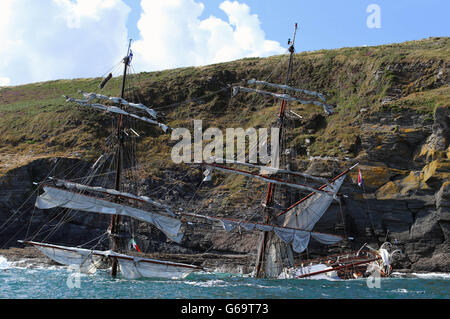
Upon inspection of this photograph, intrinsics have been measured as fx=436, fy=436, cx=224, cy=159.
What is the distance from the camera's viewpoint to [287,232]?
3697 cm

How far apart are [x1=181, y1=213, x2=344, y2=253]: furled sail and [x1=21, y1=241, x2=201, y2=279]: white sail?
19.3 feet

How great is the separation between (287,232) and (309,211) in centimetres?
324

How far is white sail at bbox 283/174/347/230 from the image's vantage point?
3866 centimetres

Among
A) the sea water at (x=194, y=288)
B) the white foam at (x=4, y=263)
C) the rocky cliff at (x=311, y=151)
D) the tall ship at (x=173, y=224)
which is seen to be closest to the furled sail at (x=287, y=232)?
the tall ship at (x=173, y=224)

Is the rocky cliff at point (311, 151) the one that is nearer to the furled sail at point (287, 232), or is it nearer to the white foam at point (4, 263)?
the furled sail at point (287, 232)

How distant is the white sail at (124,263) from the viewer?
3084 centimetres

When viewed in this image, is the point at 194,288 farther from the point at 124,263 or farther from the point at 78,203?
the point at 78,203

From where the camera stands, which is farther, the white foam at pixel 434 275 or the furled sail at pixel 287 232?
the furled sail at pixel 287 232

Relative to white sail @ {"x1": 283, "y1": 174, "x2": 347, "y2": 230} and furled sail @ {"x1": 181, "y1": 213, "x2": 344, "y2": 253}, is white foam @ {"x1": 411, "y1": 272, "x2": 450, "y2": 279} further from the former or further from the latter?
white sail @ {"x1": 283, "y1": 174, "x2": 347, "y2": 230}

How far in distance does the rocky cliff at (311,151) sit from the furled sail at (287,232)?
14.0 feet

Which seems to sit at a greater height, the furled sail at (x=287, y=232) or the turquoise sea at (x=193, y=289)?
the furled sail at (x=287, y=232)

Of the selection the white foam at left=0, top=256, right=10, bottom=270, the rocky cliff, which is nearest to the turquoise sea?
the white foam at left=0, top=256, right=10, bottom=270

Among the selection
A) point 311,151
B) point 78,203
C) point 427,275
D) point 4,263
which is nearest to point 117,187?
point 78,203
